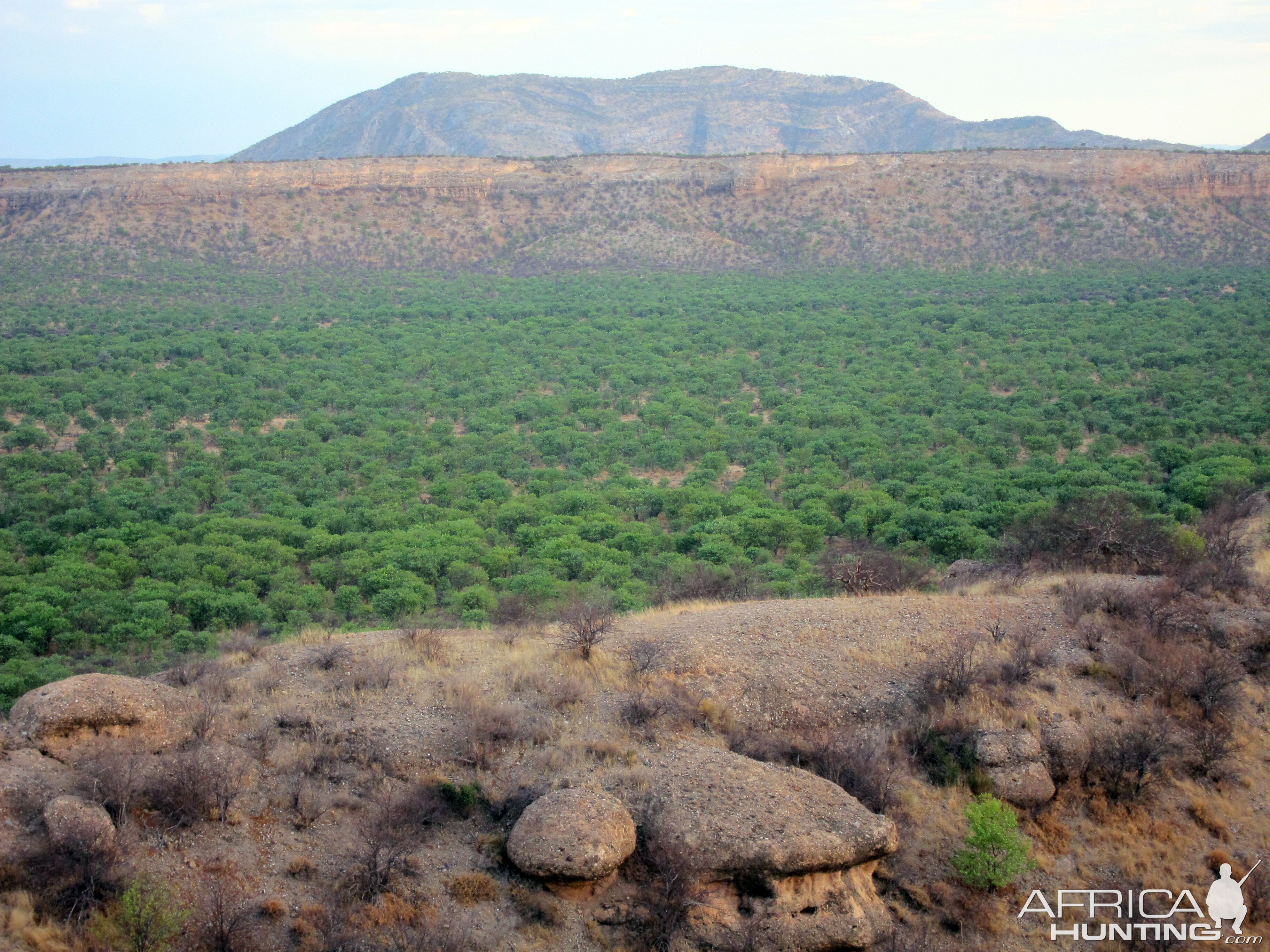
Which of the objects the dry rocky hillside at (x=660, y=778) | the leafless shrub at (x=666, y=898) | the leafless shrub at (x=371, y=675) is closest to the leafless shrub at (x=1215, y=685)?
the dry rocky hillside at (x=660, y=778)

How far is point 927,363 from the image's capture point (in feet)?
124

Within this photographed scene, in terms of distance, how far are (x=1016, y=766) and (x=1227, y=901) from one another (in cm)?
203

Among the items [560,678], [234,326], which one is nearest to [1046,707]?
[560,678]

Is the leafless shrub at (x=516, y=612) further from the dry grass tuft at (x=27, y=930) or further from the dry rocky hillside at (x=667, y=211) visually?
the dry rocky hillside at (x=667, y=211)

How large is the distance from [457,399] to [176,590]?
1735cm

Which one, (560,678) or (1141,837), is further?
(560,678)

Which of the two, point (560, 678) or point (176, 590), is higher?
point (560, 678)

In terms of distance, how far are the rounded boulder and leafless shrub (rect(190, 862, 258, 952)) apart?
1997 mm

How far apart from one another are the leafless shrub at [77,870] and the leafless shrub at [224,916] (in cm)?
61

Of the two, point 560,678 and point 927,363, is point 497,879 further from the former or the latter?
point 927,363

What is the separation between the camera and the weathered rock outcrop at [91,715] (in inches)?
329

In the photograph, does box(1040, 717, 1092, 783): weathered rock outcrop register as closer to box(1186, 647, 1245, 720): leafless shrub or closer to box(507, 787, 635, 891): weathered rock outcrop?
box(1186, 647, 1245, 720): leafless shrub

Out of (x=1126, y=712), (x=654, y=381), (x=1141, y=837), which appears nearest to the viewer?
(x=1141, y=837)

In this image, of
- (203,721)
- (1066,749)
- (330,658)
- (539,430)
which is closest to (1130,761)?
(1066,749)
